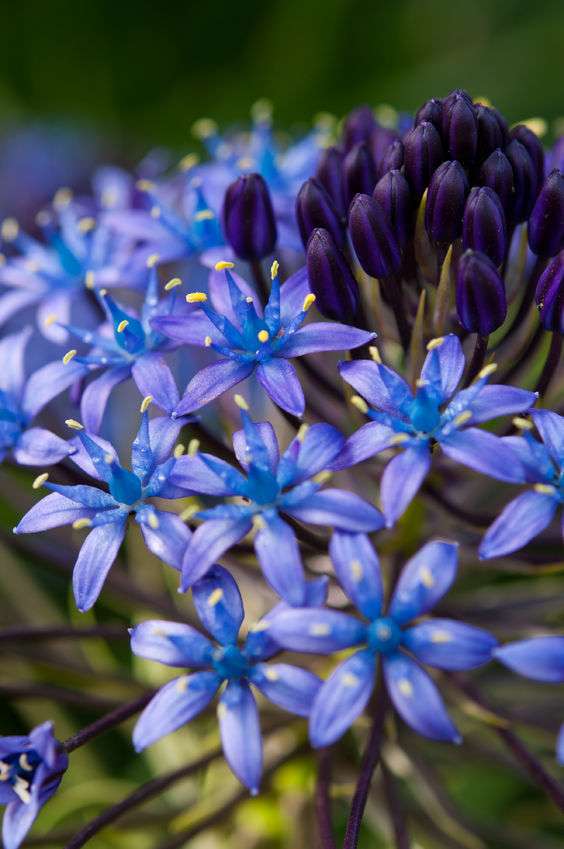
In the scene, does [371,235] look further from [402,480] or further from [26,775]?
[26,775]

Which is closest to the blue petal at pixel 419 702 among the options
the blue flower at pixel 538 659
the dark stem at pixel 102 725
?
the blue flower at pixel 538 659

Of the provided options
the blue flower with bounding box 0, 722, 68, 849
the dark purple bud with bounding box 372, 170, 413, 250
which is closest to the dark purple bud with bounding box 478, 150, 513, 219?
the dark purple bud with bounding box 372, 170, 413, 250

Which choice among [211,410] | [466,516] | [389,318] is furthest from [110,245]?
[466,516]

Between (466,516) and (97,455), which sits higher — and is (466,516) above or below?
below

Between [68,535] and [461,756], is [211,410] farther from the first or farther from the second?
[461,756]

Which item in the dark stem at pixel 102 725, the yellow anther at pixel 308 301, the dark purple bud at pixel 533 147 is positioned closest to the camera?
the dark stem at pixel 102 725

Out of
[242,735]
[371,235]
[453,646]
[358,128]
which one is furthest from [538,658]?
[358,128]

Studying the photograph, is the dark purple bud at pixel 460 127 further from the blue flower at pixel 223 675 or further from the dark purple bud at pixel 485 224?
the blue flower at pixel 223 675
